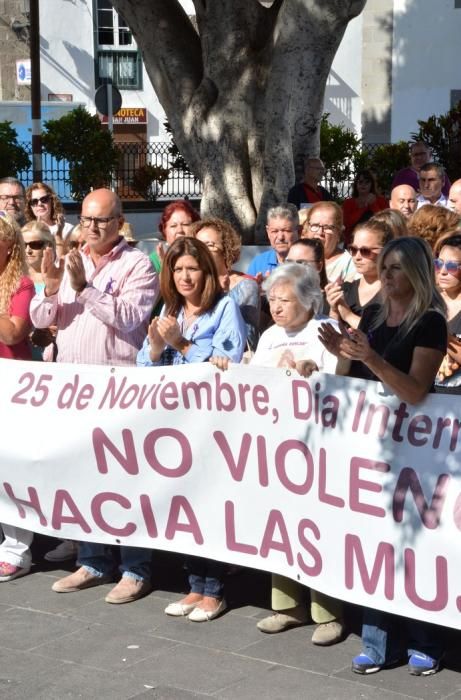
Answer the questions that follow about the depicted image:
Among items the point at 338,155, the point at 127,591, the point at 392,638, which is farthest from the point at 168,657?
the point at 338,155

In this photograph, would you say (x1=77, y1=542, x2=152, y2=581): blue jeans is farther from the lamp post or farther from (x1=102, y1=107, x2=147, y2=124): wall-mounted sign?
(x1=102, y1=107, x2=147, y2=124): wall-mounted sign

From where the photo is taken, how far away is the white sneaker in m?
7.00

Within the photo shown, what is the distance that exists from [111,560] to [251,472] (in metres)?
1.26

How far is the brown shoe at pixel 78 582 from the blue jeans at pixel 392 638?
1.70m

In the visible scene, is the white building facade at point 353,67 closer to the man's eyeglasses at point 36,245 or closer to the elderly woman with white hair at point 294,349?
the man's eyeglasses at point 36,245

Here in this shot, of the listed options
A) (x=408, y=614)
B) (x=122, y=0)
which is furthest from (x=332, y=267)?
(x=122, y=0)

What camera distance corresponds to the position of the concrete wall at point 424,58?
36.5 metres

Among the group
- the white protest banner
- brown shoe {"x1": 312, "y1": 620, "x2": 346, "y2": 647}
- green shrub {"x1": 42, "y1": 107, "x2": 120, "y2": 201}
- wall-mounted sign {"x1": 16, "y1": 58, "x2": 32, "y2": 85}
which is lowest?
brown shoe {"x1": 312, "y1": 620, "x2": 346, "y2": 647}

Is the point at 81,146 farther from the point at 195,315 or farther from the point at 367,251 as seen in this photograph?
the point at 195,315

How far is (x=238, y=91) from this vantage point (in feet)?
47.2

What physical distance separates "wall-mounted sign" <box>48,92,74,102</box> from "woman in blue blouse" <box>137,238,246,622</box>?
35786 millimetres

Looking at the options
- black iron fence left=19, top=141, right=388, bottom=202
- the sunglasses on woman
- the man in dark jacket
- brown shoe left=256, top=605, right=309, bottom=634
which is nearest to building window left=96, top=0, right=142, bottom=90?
black iron fence left=19, top=141, right=388, bottom=202

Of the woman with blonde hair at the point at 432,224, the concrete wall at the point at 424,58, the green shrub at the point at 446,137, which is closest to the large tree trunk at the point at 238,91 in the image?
the green shrub at the point at 446,137

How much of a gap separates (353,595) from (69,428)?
1755 millimetres
